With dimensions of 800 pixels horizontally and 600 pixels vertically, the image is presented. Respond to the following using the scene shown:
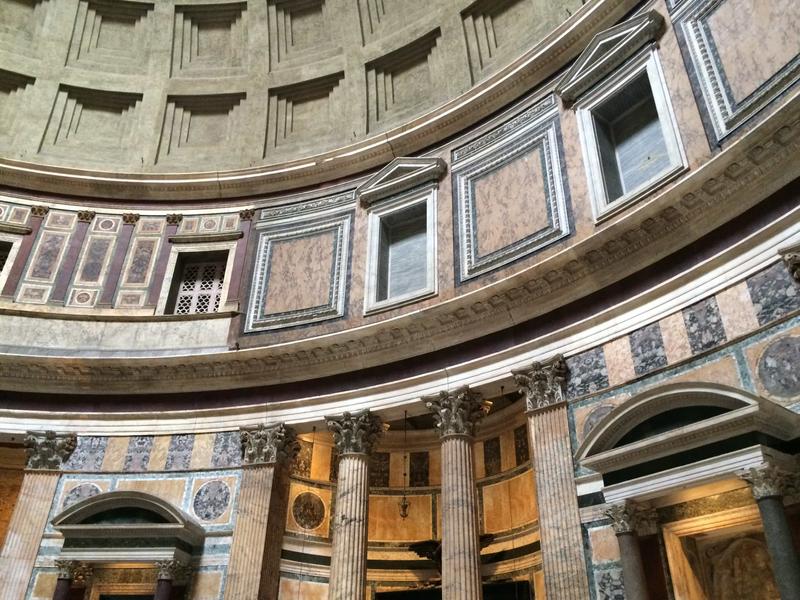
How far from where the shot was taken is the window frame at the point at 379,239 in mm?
12523

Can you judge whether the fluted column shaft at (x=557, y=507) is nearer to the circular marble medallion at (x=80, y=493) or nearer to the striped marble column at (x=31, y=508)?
the circular marble medallion at (x=80, y=493)

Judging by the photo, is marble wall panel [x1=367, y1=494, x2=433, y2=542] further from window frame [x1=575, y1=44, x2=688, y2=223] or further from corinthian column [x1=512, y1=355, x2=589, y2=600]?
window frame [x1=575, y1=44, x2=688, y2=223]

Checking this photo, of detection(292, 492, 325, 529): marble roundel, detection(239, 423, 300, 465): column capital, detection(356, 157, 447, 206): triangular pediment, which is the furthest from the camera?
detection(356, 157, 447, 206): triangular pediment

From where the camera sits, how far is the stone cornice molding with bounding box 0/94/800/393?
817 cm

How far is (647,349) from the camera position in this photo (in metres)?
9.12

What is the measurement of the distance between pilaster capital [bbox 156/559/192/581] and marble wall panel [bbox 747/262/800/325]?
9363 millimetres

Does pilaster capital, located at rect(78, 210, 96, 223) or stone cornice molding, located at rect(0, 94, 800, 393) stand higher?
pilaster capital, located at rect(78, 210, 96, 223)

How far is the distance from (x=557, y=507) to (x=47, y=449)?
9.55m

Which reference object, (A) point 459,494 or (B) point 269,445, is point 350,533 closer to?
Result: (A) point 459,494

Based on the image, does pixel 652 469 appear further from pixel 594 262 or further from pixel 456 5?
pixel 456 5

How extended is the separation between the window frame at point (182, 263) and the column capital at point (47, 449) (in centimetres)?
315

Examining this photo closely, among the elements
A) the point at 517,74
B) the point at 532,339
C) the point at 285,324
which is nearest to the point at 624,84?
the point at 517,74

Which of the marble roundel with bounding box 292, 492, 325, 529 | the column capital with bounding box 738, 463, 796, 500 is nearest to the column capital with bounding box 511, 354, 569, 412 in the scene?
the column capital with bounding box 738, 463, 796, 500

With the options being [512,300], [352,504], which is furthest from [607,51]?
[352,504]
